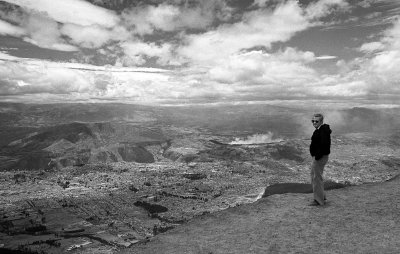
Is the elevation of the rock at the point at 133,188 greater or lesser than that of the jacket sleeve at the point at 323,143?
lesser

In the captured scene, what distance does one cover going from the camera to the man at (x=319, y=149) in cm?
1680

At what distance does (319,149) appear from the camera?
16891 millimetres

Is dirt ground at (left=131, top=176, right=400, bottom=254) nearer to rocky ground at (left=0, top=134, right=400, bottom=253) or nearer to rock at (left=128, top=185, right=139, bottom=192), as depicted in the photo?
rocky ground at (left=0, top=134, right=400, bottom=253)

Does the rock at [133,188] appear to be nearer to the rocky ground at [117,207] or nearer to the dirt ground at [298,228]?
the rocky ground at [117,207]

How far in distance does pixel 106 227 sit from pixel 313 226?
97.5 metres

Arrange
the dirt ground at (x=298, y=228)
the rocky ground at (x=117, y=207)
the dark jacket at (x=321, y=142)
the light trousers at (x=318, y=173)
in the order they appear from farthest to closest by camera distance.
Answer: the rocky ground at (x=117, y=207)
the light trousers at (x=318, y=173)
the dark jacket at (x=321, y=142)
the dirt ground at (x=298, y=228)

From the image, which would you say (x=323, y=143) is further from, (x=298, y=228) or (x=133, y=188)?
(x=133, y=188)

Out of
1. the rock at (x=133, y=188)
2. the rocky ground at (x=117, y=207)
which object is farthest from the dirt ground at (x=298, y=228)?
the rock at (x=133, y=188)

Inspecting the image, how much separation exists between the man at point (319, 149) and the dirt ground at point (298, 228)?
1.44 meters

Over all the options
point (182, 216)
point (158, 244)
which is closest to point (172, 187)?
point (182, 216)

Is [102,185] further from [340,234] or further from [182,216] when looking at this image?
[340,234]

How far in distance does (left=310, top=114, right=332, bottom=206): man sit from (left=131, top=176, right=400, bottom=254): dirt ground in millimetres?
1438

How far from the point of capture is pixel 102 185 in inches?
6624

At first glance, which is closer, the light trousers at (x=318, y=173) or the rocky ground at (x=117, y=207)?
the light trousers at (x=318, y=173)
